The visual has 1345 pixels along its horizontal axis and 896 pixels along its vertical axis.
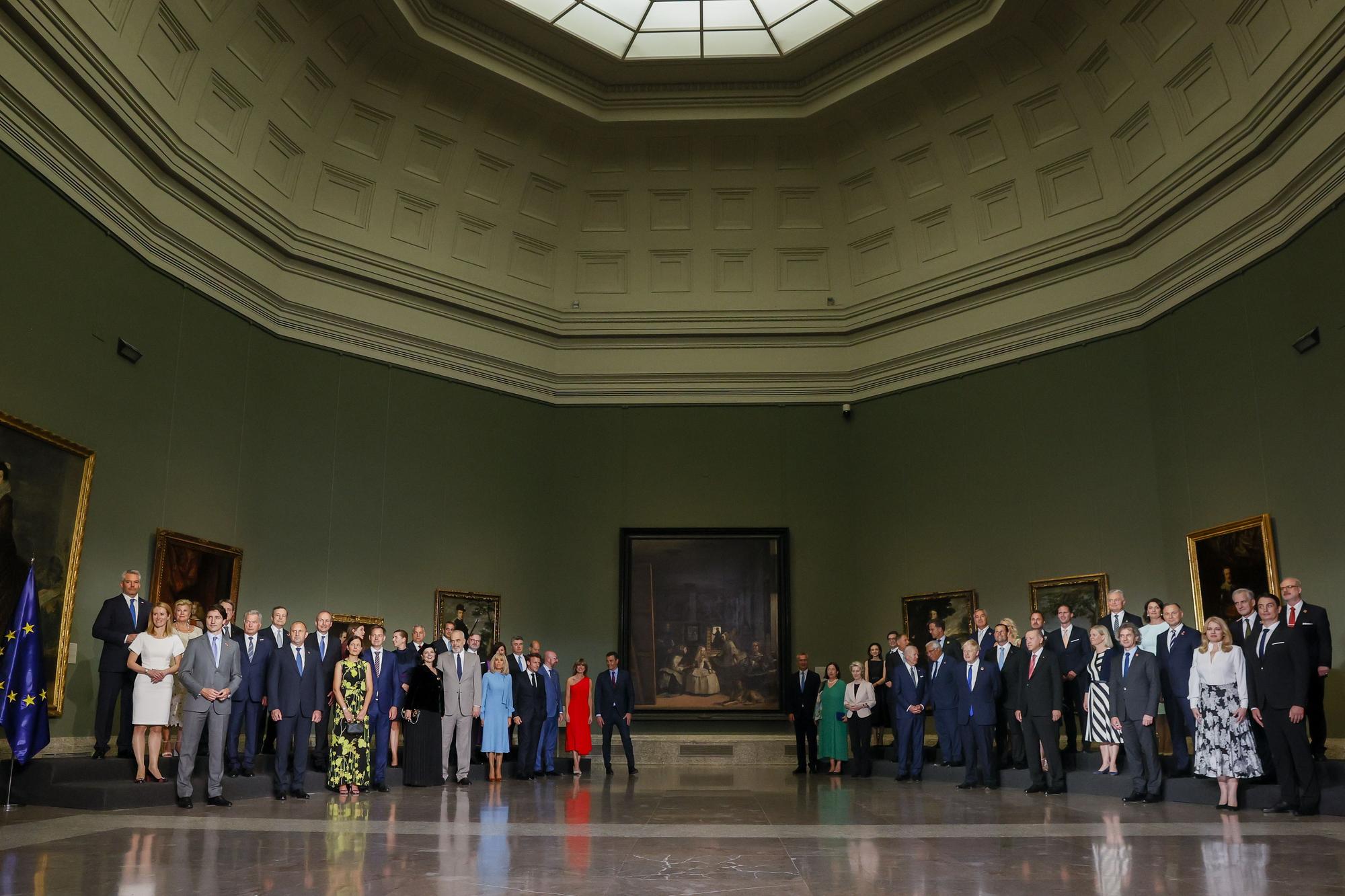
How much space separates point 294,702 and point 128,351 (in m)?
4.96

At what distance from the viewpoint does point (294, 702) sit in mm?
11180

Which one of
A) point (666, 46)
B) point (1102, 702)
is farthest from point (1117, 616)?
point (666, 46)

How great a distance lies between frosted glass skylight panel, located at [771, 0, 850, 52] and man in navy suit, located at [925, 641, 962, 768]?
9.95 metres

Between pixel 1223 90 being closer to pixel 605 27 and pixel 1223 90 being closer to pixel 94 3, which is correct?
pixel 605 27

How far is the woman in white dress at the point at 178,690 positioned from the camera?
11.2 meters

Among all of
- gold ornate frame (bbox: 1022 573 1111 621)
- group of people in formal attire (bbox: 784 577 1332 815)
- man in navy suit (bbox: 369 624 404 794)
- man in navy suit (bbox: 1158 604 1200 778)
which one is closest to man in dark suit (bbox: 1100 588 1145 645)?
group of people in formal attire (bbox: 784 577 1332 815)

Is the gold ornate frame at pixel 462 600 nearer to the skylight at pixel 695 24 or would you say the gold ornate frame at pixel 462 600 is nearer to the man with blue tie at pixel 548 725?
the man with blue tie at pixel 548 725

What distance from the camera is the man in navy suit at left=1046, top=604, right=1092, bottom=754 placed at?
41.9 feet

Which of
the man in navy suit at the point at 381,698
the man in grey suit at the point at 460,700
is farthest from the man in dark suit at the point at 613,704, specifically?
the man in navy suit at the point at 381,698

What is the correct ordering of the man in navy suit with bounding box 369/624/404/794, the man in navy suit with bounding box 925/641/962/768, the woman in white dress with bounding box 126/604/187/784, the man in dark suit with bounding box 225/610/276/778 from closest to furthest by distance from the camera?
the woman in white dress with bounding box 126/604/187/784 < the man in dark suit with bounding box 225/610/276/778 < the man in navy suit with bounding box 369/624/404/794 < the man in navy suit with bounding box 925/641/962/768

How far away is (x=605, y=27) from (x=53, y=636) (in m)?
11.9

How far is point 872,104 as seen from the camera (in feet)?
59.6

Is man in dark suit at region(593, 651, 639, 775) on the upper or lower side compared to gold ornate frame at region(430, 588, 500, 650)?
lower

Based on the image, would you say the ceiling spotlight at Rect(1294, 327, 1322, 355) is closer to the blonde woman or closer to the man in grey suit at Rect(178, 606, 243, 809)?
the blonde woman
